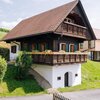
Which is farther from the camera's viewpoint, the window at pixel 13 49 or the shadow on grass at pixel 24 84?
the window at pixel 13 49

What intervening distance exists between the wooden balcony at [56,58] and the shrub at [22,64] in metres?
1.02

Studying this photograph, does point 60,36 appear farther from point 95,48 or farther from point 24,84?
point 95,48

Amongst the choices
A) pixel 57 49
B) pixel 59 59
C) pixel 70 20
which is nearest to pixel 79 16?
pixel 70 20

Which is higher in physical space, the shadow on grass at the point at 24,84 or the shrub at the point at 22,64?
the shrub at the point at 22,64

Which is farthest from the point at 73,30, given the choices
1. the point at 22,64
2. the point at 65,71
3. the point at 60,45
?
the point at 22,64

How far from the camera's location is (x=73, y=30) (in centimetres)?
2672

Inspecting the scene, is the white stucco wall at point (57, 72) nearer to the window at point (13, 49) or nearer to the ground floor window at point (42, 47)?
the ground floor window at point (42, 47)

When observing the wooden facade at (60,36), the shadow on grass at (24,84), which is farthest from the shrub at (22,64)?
the wooden facade at (60,36)

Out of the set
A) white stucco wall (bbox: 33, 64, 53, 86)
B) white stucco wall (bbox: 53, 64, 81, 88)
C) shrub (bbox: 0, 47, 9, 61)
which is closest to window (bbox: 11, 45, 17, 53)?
shrub (bbox: 0, 47, 9, 61)

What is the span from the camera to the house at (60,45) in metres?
23.9

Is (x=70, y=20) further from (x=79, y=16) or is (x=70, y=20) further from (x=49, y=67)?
(x=49, y=67)

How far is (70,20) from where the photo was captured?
2902cm

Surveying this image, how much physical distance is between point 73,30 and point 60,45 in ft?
7.85

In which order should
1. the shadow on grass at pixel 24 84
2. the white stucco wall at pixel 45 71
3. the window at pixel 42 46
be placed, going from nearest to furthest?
the shadow on grass at pixel 24 84 → the white stucco wall at pixel 45 71 → the window at pixel 42 46
